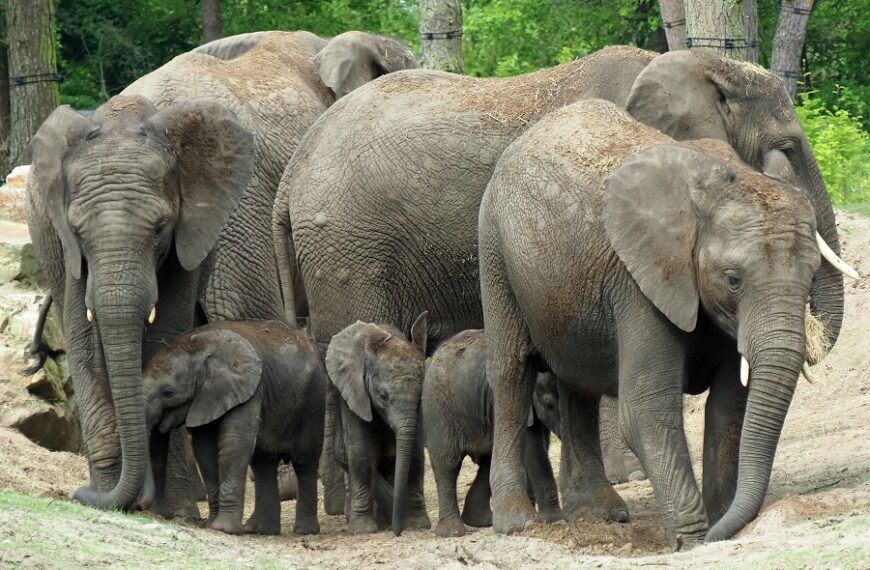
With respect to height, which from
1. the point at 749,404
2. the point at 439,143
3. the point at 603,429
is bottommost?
the point at 603,429

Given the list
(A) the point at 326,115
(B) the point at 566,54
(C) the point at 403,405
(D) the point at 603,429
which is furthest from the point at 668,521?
(B) the point at 566,54

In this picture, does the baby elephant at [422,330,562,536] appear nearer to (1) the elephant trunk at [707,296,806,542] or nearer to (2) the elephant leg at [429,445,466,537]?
(2) the elephant leg at [429,445,466,537]

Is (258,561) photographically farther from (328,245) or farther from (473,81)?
(473,81)

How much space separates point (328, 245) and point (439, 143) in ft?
3.19

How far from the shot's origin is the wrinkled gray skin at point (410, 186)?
37.4 feet

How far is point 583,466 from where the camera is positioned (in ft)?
33.2

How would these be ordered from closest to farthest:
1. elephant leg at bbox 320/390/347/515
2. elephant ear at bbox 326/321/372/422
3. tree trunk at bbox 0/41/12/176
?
elephant ear at bbox 326/321/372/422 → elephant leg at bbox 320/390/347/515 → tree trunk at bbox 0/41/12/176

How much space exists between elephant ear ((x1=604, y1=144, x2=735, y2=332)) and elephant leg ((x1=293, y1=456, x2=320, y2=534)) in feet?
9.71

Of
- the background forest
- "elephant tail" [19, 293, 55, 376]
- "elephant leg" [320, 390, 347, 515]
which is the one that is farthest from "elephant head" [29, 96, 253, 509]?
the background forest

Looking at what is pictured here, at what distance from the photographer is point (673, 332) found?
865cm

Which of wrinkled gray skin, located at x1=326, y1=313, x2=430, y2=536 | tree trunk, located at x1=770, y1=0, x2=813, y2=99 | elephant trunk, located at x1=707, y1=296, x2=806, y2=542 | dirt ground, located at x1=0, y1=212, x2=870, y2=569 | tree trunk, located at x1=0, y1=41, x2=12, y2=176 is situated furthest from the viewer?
tree trunk, located at x1=0, y1=41, x2=12, y2=176

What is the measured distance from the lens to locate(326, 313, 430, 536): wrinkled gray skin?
417 inches

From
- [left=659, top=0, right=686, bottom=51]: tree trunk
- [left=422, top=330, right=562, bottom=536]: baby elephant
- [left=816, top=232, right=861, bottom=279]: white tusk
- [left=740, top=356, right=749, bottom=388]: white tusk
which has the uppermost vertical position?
[left=659, top=0, right=686, bottom=51]: tree trunk

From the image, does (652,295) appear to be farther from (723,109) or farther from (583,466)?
(723,109)
